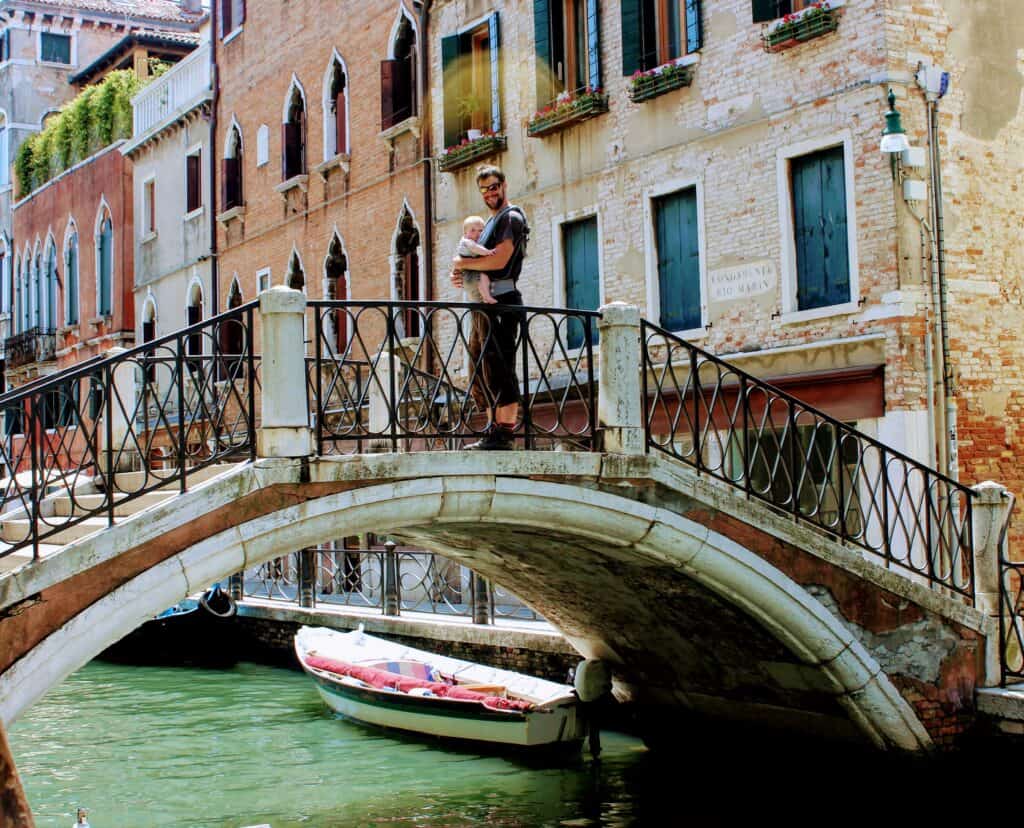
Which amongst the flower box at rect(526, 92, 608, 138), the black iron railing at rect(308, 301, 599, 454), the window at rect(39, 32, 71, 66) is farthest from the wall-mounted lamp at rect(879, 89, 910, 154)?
the window at rect(39, 32, 71, 66)

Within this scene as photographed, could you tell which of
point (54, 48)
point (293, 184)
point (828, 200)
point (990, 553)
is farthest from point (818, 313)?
point (54, 48)

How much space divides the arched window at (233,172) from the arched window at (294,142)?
73.7 inches

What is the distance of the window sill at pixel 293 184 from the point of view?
1947 cm

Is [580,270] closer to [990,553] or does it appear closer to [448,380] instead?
[990,553]

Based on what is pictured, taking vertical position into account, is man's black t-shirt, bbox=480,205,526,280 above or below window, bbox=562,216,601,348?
below

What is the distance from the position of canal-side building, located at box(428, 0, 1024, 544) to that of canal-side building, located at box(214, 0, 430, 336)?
12.5 feet

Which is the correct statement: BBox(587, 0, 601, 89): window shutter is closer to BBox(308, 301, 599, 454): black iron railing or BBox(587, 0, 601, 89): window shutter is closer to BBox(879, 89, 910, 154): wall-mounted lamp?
BBox(308, 301, 599, 454): black iron railing

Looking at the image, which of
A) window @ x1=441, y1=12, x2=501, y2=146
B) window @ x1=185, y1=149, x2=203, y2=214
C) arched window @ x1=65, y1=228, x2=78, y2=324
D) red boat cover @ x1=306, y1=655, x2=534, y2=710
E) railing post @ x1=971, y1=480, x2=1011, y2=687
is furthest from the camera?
arched window @ x1=65, y1=228, x2=78, y2=324

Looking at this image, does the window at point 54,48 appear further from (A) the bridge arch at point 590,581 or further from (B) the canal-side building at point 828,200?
(A) the bridge arch at point 590,581

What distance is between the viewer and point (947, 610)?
30.0ft

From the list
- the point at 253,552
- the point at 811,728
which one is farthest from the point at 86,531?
the point at 811,728

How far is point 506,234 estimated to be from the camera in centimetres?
789

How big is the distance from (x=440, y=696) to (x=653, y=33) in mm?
6553

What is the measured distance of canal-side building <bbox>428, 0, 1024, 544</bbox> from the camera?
11297 millimetres
